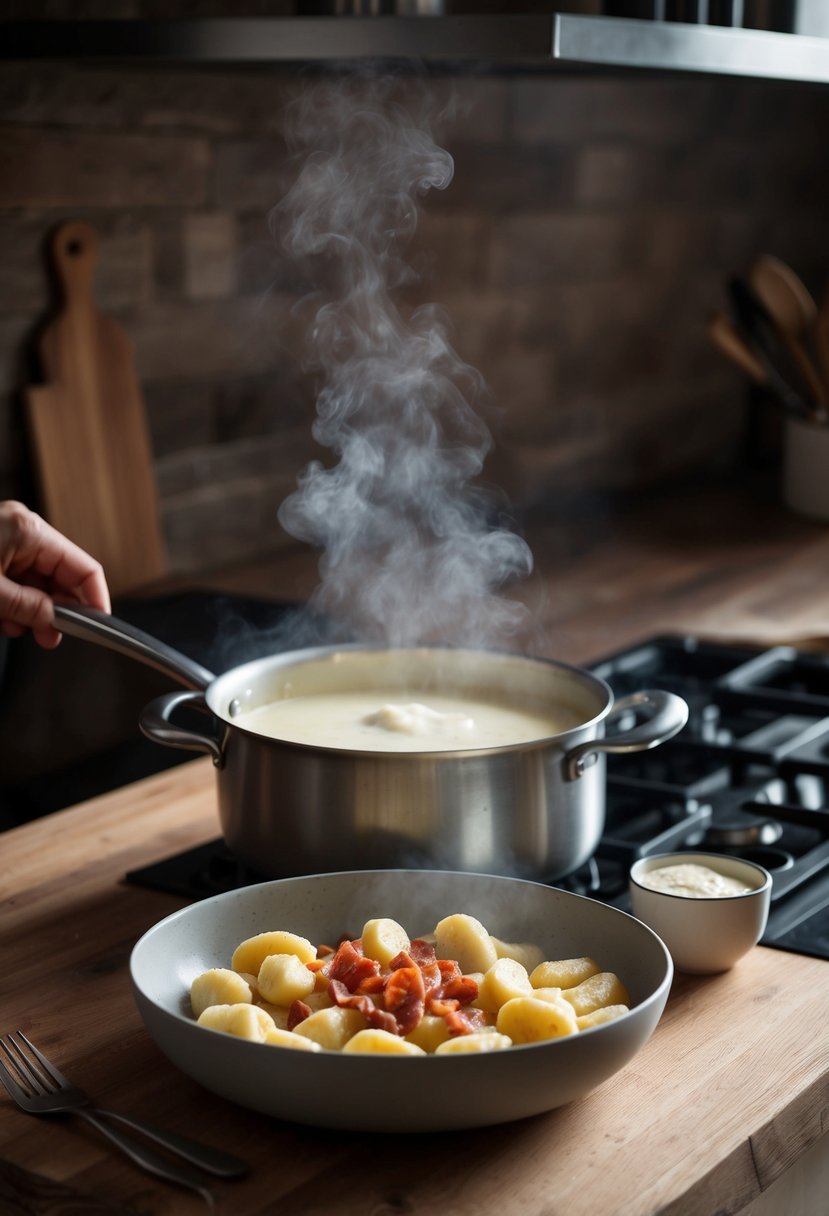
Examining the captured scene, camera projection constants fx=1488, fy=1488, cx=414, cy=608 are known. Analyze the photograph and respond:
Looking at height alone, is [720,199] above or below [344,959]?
above

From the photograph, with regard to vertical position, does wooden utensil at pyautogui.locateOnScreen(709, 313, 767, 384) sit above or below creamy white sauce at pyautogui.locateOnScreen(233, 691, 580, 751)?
above

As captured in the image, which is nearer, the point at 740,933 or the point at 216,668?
the point at 740,933

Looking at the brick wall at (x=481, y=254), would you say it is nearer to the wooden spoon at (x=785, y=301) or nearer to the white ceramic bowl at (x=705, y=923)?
the wooden spoon at (x=785, y=301)

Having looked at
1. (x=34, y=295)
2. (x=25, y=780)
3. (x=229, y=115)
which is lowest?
(x=25, y=780)

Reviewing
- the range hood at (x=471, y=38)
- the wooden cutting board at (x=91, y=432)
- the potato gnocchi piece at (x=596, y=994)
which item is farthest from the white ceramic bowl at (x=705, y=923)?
the wooden cutting board at (x=91, y=432)

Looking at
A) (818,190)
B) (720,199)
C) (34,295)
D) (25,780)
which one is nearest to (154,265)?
(34,295)

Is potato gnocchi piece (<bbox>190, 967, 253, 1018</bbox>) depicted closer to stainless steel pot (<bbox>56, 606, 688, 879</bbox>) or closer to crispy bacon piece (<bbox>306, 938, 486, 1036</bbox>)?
crispy bacon piece (<bbox>306, 938, 486, 1036</bbox>)

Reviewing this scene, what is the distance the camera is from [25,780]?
53.6 inches

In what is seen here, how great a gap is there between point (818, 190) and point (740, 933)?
270 cm

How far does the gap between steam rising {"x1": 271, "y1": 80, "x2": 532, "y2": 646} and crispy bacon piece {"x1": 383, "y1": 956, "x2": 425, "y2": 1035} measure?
3.26 feet

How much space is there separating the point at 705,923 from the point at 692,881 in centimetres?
6

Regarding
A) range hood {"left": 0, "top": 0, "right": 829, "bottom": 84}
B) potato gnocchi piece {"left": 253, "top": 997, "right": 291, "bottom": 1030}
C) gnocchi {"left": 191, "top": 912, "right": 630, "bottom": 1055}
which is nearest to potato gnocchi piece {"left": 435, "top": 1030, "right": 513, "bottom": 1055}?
gnocchi {"left": 191, "top": 912, "right": 630, "bottom": 1055}

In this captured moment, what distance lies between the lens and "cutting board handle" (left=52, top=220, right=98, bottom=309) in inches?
69.4

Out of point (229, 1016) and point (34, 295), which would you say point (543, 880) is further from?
point (34, 295)
